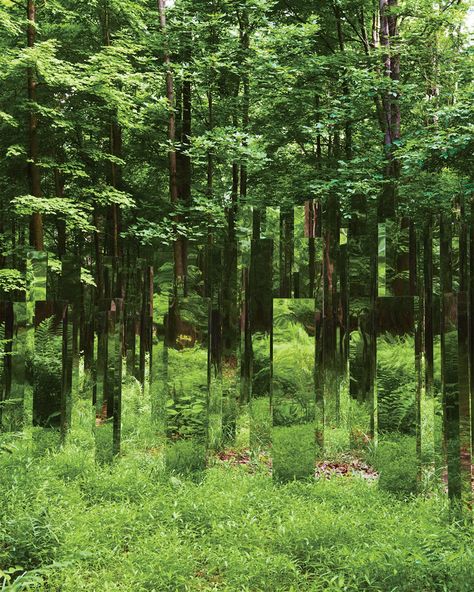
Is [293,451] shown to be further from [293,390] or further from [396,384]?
[396,384]

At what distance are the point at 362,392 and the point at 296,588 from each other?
148 centimetres

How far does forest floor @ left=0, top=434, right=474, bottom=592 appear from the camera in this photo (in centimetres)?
241

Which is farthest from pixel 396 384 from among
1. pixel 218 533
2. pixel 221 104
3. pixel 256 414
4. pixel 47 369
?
pixel 221 104

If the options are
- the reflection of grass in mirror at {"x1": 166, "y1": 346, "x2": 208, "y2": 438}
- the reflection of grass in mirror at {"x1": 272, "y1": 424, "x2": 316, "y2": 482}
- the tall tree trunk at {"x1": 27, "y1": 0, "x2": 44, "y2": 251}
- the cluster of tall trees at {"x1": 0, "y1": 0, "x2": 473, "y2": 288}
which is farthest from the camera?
the tall tree trunk at {"x1": 27, "y1": 0, "x2": 44, "y2": 251}

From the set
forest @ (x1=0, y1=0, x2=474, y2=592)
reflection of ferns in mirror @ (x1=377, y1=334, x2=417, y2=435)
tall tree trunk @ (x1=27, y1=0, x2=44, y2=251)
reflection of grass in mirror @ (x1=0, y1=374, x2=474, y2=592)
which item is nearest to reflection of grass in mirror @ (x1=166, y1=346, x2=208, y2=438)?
forest @ (x1=0, y1=0, x2=474, y2=592)

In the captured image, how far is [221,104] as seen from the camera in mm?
10094

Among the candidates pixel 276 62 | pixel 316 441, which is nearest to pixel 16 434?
pixel 316 441

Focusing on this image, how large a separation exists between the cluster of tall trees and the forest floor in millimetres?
3221

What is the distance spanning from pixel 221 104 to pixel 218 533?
28.4 feet

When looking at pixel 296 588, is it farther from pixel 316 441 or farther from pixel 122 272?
pixel 122 272

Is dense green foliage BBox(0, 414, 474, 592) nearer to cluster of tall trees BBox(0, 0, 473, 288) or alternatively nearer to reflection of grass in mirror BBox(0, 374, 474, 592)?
reflection of grass in mirror BBox(0, 374, 474, 592)

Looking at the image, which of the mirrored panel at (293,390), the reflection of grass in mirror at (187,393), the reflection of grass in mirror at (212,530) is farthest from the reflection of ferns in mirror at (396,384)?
the reflection of grass in mirror at (187,393)

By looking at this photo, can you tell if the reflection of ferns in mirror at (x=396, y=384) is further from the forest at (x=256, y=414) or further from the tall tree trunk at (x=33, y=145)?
the tall tree trunk at (x=33, y=145)

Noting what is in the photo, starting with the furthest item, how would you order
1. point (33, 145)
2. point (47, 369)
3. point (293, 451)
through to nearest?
point (33, 145) < point (47, 369) < point (293, 451)
